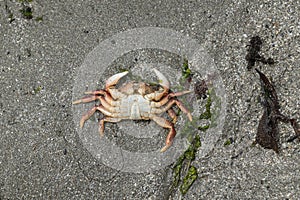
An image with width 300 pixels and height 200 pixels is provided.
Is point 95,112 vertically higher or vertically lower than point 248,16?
lower

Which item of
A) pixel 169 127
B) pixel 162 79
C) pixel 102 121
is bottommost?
pixel 169 127

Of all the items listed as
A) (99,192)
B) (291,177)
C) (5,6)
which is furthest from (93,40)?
(291,177)

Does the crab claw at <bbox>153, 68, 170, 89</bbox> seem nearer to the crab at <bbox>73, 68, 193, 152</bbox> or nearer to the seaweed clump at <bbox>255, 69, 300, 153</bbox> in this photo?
the crab at <bbox>73, 68, 193, 152</bbox>

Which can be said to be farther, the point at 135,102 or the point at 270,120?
the point at 135,102

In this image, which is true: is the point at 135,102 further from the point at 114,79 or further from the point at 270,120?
the point at 270,120

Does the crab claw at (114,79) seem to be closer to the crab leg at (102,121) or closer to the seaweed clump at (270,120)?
the crab leg at (102,121)

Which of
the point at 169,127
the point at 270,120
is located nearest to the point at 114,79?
the point at 169,127

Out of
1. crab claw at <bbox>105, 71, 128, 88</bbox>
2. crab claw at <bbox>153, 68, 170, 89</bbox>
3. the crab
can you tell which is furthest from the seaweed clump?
crab claw at <bbox>105, 71, 128, 88</bbox>

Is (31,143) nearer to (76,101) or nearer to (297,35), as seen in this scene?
(76,101)

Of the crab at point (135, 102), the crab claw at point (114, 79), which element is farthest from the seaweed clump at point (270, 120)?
the crab claw at point (114, 79)
